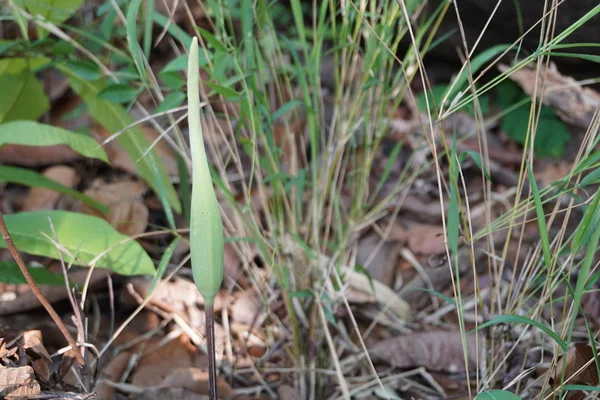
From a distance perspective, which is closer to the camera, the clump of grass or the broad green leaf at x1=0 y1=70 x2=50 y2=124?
the clump of grass

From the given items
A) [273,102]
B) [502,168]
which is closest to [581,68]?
[502,168]

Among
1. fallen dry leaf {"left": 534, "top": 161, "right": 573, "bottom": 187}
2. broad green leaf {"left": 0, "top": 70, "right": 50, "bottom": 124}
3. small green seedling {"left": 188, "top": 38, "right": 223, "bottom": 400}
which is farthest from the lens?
fallen dry leaf {"left": 534, "top": 161, "right": 573, "bottom": 187}

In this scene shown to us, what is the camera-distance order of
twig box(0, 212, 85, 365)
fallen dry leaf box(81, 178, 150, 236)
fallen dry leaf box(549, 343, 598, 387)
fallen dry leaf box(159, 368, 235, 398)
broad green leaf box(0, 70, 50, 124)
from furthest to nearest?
fallen dry leaf box(81, 178, 150, 236) → broad green leaf box(0, 70, 50, 124) → fallen dry leaf box(159, 368, 235, 398) → fallen dry leaf box(549, 343, 598, 387) → twig box(0, 212, 85, 365)

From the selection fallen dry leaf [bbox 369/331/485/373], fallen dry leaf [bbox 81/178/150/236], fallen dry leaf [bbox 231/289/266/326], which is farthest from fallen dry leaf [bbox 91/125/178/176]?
fallen dry leaf [bbox 369/331/485/373]

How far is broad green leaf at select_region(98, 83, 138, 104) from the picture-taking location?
1.03 metres

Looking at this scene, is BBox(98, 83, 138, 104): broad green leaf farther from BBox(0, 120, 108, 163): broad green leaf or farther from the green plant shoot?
the green plant shoot

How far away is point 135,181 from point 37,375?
0.73 meters

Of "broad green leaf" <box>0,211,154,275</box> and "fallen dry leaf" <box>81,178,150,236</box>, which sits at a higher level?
"broad green leaf" <box>0,211,154,275</box>

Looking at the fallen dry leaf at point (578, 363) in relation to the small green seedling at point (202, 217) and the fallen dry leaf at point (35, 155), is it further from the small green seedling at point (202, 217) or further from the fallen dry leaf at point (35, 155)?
the fallen dry leaf at point (35, 155)

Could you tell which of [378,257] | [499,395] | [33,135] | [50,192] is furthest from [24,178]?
[499,395]

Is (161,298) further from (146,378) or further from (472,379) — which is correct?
(472,379)

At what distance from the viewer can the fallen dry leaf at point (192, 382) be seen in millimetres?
1006

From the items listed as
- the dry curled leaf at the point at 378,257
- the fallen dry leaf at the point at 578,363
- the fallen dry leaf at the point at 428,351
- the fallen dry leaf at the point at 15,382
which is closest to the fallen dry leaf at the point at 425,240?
the dry curled leaf at the point at 378,257

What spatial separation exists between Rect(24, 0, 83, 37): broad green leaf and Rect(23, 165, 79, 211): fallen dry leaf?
37 cm
